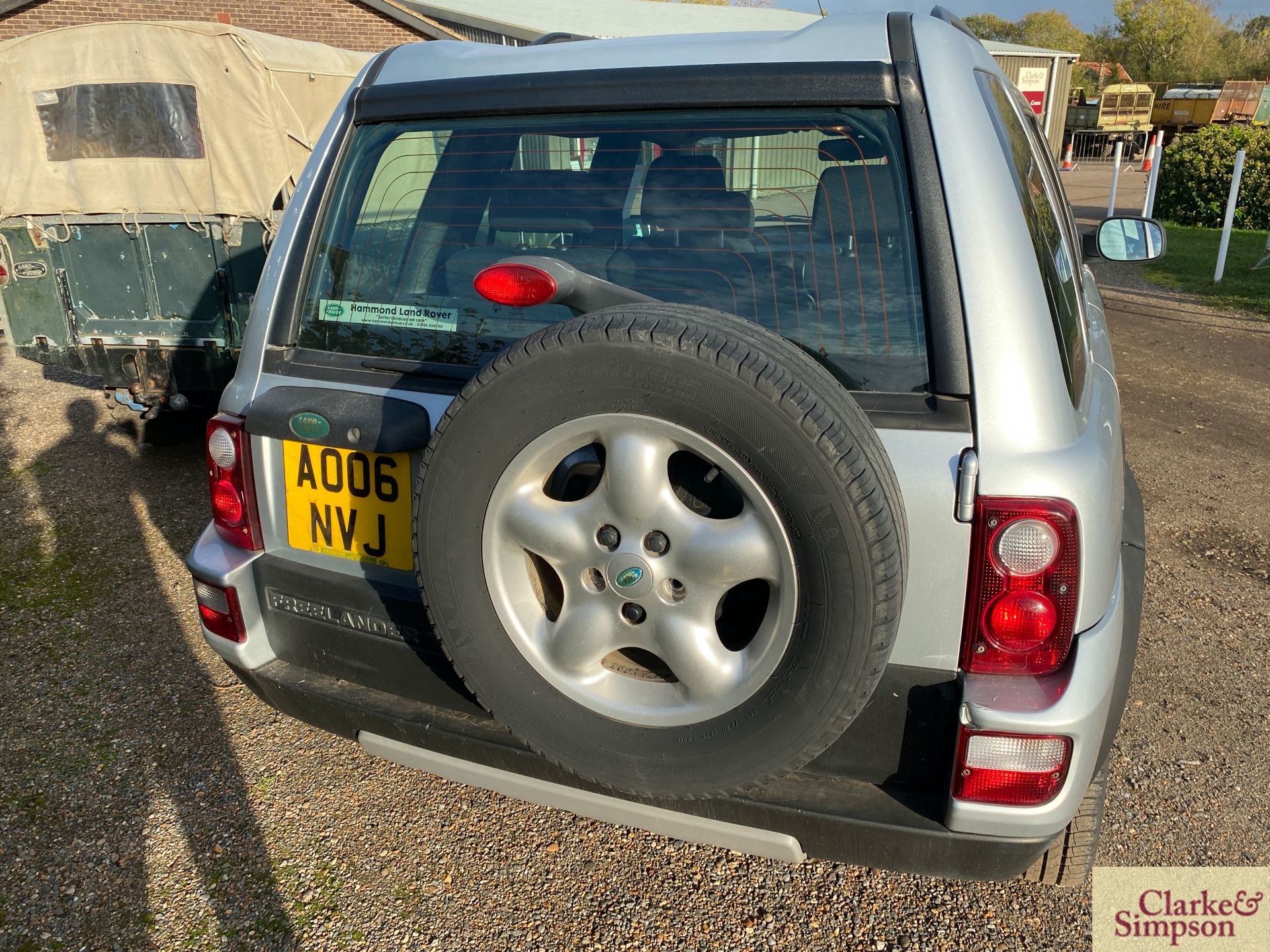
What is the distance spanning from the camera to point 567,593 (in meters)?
1.83

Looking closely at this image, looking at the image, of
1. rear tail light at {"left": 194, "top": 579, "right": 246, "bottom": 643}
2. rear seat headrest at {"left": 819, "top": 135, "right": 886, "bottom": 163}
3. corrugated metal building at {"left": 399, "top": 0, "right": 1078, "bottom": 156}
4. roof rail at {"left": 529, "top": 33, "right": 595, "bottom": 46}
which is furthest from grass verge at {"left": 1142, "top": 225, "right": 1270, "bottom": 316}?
rear tail light at {"left": 194, "top": 579, "right": 246, "bottom": 643}

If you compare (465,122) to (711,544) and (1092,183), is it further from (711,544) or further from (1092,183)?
(1092,183)

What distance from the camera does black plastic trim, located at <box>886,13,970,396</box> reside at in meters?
1.73

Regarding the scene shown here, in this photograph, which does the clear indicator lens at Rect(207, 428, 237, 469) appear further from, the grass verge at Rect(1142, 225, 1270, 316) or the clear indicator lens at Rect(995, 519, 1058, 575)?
the grass verge at Rect(1142, 225, 1270, 316)

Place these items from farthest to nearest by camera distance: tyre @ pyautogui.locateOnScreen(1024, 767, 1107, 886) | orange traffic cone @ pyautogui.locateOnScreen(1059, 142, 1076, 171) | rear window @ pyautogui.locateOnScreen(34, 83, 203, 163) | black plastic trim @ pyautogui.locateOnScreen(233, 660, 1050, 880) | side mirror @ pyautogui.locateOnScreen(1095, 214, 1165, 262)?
orange traffic cone @ pyautogui.locateOnScreen(1059, 142, 1076, 171)
rear window @ pyautogui.locateOnScreen(34, 83, 203, 163)
side mirror @ pyautogui.locateOnScreen(1095, 214, 1165, 262)
tyre @ pyautogui.locateOnScreen(1024, 767, 1107, 886)
black plastic trim @ pyautogui.locateOnScreen(233, 660, 1050, 880)

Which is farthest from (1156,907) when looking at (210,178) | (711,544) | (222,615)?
(210,178)

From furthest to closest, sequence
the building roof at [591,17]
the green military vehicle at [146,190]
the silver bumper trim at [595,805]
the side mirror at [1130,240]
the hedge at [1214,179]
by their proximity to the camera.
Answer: the building roof at [591,17], the hedge at [1214,179], the green military vehicle at [146,190], the side mirror at [1130,240], the silver bumper trim at [595,805]

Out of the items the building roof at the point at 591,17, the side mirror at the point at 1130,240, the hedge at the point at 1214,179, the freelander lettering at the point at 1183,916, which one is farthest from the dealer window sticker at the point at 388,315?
the hedge at the point at 1214,179

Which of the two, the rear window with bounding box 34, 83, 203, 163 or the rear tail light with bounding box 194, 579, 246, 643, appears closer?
the rear tail light with bounding box 194, 579, 246, 643

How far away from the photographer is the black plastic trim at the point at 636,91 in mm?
1853

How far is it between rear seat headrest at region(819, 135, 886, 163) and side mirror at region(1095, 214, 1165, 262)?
2.38 meters

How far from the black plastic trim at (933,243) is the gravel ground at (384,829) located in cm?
139

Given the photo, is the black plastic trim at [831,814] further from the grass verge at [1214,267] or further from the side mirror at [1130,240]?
the grass verge at [1214,267]

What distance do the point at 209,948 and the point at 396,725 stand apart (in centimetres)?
70
